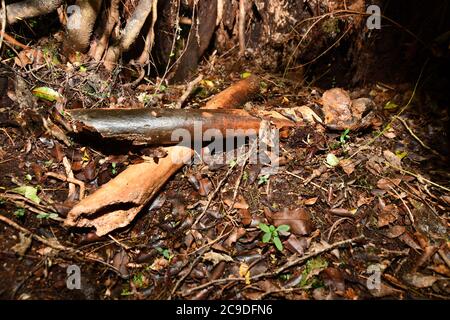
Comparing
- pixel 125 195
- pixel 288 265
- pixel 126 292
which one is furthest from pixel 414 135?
pixel 126 292

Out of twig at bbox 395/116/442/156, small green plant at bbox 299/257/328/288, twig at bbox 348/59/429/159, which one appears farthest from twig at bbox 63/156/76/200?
twig at bbox 395/116/442/156

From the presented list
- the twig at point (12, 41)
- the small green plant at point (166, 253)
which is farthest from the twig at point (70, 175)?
the twig at point (12, 41)

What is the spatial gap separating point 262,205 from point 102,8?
2613 mm

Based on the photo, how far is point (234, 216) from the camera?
258 centimetres

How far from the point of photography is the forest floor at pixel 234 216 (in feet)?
7.13

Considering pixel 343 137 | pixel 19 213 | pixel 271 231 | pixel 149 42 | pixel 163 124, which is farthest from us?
pixel 149 42

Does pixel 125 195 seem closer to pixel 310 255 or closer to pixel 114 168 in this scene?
pixel 114 168

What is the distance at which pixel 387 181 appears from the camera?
2.83 meters

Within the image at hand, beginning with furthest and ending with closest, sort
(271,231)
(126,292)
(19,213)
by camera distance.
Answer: (271,231) → (19,213) → (126,292)

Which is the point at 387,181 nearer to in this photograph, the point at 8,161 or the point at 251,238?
the point at 251,238

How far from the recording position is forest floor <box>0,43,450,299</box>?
2.17 m

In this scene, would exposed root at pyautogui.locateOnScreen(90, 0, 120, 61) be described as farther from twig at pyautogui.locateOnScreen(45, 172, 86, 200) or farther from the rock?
the rock
